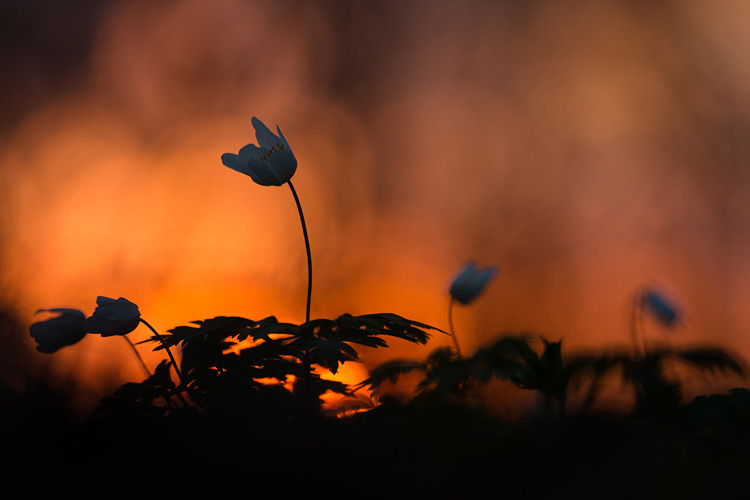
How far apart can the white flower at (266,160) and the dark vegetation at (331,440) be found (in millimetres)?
519

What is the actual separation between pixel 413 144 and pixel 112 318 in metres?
6.56

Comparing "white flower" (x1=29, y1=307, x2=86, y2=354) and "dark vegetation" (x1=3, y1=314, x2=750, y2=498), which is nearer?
"dark vegetation" (x1=3, y1=314, x2=750, y2=498)

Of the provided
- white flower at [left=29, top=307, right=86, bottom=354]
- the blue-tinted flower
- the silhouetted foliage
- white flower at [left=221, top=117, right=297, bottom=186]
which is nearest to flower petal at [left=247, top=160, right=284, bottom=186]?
white flower at [left=221, top=117, right=297, bottom=186]

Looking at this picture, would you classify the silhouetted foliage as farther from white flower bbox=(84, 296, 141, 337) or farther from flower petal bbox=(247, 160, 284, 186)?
white flower bbox=(84, 296, 141, 337)

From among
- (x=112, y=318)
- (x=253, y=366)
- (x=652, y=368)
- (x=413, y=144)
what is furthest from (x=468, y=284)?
(x=413, y=144)

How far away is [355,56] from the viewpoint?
302 inches

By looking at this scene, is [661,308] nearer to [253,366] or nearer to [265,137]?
[265,137]

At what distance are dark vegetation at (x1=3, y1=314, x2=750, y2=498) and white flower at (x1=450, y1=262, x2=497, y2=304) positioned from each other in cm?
82

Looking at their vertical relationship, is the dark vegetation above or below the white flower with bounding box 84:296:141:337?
below

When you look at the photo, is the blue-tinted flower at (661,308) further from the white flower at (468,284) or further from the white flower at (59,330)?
the white flower at (59,330)

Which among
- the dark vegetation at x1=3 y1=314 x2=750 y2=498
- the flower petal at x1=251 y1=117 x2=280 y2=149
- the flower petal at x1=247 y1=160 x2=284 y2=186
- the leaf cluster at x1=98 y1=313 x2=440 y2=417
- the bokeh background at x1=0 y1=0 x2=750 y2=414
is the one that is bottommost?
the dark vegetation at x1=3 y1=314 x2=750 y2=498

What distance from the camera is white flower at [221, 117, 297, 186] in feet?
5.26

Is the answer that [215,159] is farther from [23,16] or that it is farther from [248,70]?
[23,16]

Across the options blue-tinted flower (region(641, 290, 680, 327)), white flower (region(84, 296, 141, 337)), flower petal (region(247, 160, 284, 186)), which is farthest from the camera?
blue-tinted flower (region(641, 290, 680, 327))
